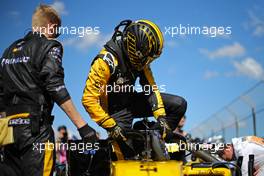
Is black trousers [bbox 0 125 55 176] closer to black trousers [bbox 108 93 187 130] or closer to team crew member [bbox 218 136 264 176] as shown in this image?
black trousers [bbox 108 93 187 130]

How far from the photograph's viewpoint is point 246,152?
22.2 feet

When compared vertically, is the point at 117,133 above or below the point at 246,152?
above

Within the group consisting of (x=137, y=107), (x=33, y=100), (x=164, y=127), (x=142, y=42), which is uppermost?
(x=142, y=42)

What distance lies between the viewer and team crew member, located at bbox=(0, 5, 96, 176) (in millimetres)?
4520

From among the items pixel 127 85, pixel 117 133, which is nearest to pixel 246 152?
pixel 127 85

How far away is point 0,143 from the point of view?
458 cm

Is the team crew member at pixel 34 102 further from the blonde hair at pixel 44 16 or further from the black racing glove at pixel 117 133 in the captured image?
the black racing glove at pixel 117 133

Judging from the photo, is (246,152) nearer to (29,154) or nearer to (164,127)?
(164,127)

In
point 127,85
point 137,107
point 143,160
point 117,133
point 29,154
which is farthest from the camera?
point 137,107

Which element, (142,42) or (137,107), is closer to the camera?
(142,42)

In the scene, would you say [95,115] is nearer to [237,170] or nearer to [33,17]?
[33,17]

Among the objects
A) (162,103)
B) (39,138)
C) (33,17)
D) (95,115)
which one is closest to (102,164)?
(95,115)

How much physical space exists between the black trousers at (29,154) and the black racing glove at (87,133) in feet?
0.96

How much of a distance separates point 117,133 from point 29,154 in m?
1.41
